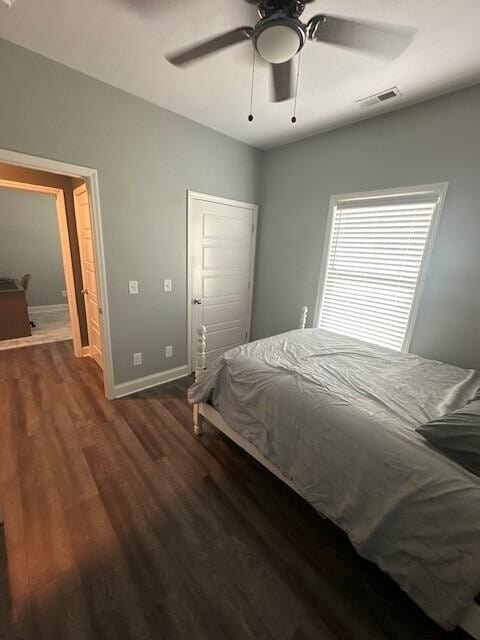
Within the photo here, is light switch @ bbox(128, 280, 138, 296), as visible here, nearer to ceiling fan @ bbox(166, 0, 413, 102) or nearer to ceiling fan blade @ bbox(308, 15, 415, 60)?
ceiling fan @ bbox(166, 0, 413, 102)

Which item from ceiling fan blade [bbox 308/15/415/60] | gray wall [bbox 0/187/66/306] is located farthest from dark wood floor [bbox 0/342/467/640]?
gray wall [bbox 0/187/66/306]

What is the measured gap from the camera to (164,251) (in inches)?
107

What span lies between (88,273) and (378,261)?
10.4 ft

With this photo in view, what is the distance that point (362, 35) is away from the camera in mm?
1206

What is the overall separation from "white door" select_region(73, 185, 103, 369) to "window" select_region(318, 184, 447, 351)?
8.49 ft

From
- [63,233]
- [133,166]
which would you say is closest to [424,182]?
[133,166]

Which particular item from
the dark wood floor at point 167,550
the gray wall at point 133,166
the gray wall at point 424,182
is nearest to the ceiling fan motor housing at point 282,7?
the gray wall at point 133,166

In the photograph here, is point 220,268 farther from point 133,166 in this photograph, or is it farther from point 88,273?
point 88,273

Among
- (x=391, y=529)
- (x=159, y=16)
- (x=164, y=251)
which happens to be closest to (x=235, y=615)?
(x=391, y=529)

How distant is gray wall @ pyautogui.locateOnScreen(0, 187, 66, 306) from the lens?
5156mm

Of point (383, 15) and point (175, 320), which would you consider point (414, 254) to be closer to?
point (383, 15)

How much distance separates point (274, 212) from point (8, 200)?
537cm

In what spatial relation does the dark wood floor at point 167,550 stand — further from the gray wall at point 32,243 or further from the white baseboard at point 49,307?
the gray wall at point 32,243

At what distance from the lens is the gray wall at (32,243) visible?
5156mm
